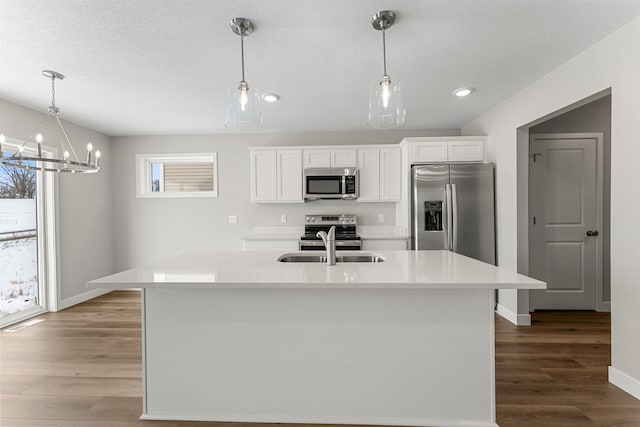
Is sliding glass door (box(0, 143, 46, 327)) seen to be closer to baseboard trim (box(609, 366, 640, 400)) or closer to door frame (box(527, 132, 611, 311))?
baseboard trim (box(609, 366, 640, 400))

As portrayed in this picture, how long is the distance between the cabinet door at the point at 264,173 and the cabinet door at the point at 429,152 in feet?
6.07

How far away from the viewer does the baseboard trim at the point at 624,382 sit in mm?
2111

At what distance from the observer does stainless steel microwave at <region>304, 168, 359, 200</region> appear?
4.41 meters

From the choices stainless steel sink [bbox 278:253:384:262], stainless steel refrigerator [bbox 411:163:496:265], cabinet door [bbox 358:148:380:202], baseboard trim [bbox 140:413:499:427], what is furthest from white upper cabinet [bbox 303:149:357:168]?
baseboard trim [bbox 140:413:499:427]

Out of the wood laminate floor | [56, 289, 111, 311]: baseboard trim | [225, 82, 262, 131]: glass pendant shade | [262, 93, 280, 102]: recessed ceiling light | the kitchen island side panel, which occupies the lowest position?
the wood laminate floor

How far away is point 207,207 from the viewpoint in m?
4.96

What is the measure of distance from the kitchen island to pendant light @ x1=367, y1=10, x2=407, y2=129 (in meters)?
0.91

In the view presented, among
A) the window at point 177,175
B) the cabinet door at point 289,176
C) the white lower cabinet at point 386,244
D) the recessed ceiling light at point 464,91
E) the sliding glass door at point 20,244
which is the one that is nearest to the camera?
the recessed ceiling light at point 464,91

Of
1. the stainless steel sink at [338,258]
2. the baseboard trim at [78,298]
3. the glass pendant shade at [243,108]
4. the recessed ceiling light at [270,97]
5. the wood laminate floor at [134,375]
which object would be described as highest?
the recessed ceiling light at [270,97]

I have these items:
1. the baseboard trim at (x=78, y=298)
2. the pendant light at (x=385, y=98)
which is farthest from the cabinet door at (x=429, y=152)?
the baseboard trim at (x=78, y=298)

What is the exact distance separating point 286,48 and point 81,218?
380 centimetres

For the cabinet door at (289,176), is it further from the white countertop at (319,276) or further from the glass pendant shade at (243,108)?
the glass pendant shade at (243,108)

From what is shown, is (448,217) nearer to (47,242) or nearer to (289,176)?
(289,176)

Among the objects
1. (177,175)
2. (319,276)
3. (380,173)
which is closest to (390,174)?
(380,173)
